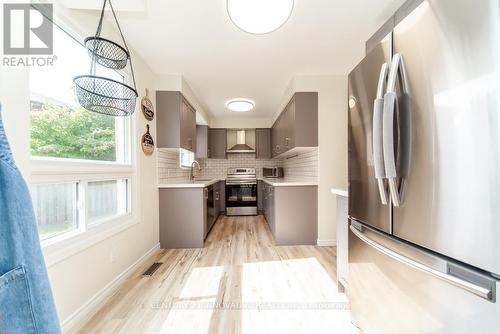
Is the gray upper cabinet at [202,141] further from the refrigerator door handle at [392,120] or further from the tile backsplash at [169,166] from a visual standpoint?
the refrigerator door handle at [392,120]

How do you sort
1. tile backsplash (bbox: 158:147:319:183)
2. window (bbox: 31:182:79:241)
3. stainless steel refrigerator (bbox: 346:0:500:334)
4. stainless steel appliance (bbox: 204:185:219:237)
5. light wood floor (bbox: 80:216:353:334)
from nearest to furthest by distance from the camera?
stainless steel refrigerator (bbox: 346:0:500:334) < window (bbox: 31:182:79:241) < light wood floor (bbox: 80:216:353:334) < tile backsplash (bbox: 158:147:319:183) < stainless steel appliance (bbox: 204:185:219:237)

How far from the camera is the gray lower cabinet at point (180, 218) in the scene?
3.03m

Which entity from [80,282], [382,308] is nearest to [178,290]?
[80,282]

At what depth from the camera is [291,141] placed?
3.33 metres

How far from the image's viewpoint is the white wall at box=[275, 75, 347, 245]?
3102 mm

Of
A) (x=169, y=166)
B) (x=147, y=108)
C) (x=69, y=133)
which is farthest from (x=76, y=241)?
(x=169, y=166)

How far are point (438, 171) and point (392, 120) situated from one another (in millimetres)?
245

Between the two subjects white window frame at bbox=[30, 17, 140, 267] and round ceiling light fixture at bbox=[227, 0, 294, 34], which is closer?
white window frame at bbox=[30, 17, 140, 267]

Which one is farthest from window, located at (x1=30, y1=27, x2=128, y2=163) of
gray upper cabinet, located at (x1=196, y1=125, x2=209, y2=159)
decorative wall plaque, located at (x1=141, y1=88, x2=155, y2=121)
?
gray upper cabinet, located at (x1=196, y1=125, x2=209, y2=159)

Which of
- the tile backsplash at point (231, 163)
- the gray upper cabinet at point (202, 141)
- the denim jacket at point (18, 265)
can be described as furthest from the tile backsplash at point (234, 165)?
the denim jacket at point (18, 265)

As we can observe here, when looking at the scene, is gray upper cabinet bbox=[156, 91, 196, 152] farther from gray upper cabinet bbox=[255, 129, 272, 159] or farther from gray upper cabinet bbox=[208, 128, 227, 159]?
gray upper cabinet bbox=[255, 129, 272, 159]

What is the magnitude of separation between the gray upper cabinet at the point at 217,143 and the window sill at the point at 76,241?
344 centimetres

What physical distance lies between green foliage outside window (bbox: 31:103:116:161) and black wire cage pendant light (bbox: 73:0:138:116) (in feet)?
0.97

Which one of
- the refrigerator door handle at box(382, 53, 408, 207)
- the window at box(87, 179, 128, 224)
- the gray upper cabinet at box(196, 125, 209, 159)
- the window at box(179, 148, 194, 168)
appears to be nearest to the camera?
the refrigerator door handle at box(382, 53, 408, 207)
